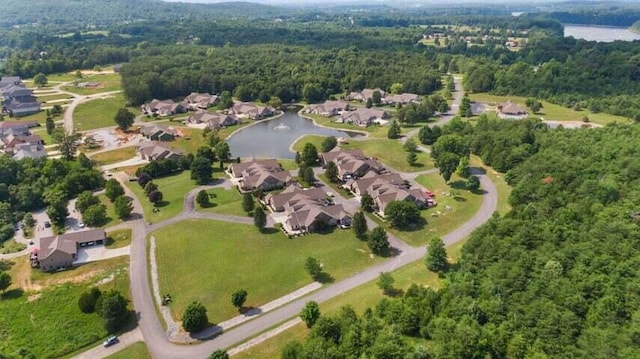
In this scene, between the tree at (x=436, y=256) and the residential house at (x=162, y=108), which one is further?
the residential house at (x=162, y=108)

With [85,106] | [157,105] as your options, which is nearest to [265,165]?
[157,105]

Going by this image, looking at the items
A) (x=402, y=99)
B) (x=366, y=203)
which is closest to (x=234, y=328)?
(x=366, y=203)

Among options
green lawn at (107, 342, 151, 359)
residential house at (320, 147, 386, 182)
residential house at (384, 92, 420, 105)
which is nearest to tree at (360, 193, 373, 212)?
residential house at (320, 147, 386, 182)

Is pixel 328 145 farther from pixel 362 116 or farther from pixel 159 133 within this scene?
pixel 159 133

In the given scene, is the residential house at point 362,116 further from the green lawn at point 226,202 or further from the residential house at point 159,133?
the green lawn at point 226,202

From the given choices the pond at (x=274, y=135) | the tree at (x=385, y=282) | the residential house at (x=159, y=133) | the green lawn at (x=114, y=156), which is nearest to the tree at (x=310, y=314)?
the tree at (x=385, y=282)
